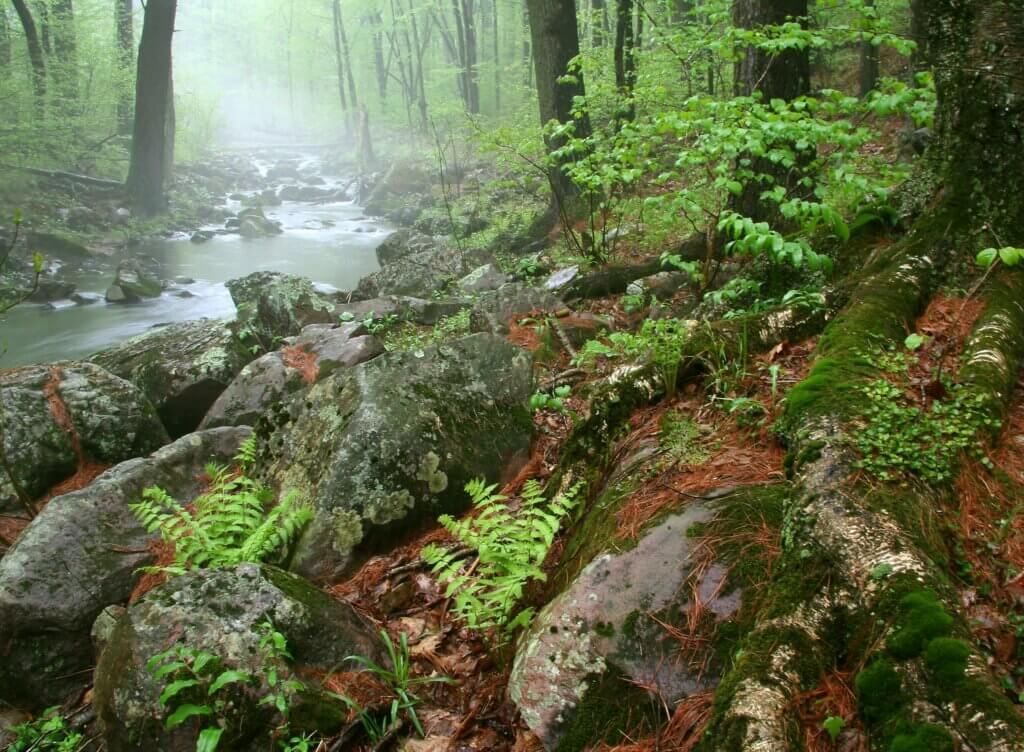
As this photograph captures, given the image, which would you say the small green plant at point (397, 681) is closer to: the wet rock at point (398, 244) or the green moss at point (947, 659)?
the green moss at point (947, 659)

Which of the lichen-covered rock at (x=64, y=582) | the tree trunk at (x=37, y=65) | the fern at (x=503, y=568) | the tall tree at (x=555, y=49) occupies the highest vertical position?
the tree trunk at (x=37, y=65)

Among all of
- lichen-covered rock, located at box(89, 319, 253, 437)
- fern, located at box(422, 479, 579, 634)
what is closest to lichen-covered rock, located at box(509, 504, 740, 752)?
fern, located at box(422, 479, 579, 634)

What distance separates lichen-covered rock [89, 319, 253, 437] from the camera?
7.25 metres

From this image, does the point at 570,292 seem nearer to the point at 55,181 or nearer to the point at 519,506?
the point at 519,506

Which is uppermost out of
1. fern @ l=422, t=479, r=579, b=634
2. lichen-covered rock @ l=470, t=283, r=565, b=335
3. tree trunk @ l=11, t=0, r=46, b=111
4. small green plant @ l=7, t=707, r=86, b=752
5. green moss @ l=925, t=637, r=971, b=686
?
tree trunk @ l=11, t=0, r=46, b=111

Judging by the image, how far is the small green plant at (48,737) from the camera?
3113 millimetres

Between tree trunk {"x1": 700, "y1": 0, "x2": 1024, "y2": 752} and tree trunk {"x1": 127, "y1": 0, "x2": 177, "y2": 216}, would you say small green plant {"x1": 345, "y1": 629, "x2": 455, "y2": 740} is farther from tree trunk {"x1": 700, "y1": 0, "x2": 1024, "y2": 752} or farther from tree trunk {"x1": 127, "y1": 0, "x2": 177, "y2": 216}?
tree trunk {"x1": 127, "y1": 0, "x2": 177, "y2": 216}

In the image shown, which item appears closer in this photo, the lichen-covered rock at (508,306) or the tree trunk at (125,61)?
the lichen-covered rock at (508,306)

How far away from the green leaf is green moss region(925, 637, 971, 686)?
239cm

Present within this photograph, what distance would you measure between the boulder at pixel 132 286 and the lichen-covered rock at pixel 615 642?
1651 centimetres

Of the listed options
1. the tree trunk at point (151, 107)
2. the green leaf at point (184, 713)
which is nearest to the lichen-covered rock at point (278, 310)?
the green leaf at point (184, 713)

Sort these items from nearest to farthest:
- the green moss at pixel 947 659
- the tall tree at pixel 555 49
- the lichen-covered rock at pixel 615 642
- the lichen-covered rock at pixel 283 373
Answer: the green moss at pixel 947 659
the lichen-covered rock at pixel 615 642
the lichen-covered rock at pixel 283 373
the tall tree at pixel 555 49

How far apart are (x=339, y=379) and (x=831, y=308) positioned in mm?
3208

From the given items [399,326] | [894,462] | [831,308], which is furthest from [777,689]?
[399,326]
